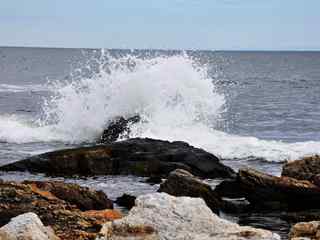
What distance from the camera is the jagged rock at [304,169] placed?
12552 millimetres

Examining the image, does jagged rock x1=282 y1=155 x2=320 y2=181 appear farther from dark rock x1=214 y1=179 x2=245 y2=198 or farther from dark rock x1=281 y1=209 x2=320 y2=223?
dark rock x1=214 y1=179 x2=245 y2=198

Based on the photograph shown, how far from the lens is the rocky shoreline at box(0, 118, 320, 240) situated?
16.7ft

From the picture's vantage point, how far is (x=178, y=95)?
26453 millimetres

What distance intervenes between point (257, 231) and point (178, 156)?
33.9 feet

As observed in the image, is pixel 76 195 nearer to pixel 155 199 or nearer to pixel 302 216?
pixel 302 216

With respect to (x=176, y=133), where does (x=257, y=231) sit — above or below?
above

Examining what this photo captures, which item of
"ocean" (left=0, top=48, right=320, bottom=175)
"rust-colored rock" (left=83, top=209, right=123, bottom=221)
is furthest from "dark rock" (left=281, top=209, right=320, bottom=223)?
"ocean" (left=0, top=48, right=320, bottom=175)

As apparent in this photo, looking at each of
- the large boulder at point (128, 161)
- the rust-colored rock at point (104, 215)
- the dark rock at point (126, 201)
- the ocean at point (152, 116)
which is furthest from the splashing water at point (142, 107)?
the rust-colored rock at point (104, 215)

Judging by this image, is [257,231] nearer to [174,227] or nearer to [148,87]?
[174,227]

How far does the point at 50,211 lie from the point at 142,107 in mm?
17752

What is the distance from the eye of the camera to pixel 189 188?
37.5 feet

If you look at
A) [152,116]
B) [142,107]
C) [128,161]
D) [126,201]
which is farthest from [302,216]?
[142,107]

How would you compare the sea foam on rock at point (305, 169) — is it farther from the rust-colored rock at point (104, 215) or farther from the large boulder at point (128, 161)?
the rust-colored rock at point (104, 215)

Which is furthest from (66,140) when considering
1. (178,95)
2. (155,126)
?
(178,95)
